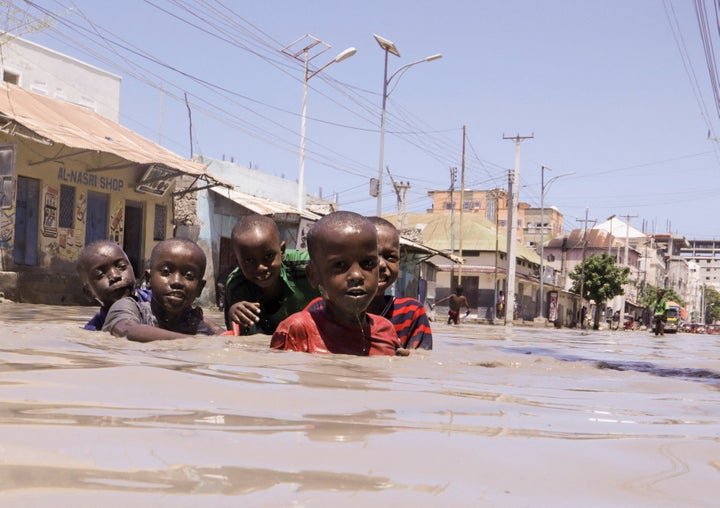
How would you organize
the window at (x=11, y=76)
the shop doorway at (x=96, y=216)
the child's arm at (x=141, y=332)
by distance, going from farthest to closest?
the window at (x=11, y=76), the shop doorway at (x=96, y=216), the child's arm at (x=141, y=332)

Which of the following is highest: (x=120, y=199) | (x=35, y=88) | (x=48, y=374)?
(x=35, y=88)

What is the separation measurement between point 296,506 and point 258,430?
643 mm

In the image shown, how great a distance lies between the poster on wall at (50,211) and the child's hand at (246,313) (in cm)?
1352

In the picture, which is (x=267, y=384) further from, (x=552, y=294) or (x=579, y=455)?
(x=552, y=294)

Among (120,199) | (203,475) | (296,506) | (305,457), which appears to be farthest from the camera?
(120,199)

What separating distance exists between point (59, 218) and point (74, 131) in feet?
7.38

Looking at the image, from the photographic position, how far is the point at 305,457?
160cm

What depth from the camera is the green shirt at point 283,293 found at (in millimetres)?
5070

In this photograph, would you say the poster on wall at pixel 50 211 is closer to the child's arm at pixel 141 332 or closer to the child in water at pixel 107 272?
the child in water at pixel 107 272

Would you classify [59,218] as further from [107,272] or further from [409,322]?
[409,322]

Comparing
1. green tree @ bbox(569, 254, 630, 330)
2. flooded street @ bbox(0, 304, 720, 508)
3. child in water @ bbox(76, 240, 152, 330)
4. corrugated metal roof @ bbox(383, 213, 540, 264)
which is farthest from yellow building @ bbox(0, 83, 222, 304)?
green tree @ bbox(569, 254, 630, 330)

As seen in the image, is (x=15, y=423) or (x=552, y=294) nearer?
(x=15, y=423)

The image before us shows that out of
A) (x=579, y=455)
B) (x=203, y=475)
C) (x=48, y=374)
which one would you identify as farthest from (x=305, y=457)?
(x=48, y=374)

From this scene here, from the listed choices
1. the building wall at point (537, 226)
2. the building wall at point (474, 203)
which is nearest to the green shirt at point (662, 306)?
the building wall at point (474, 203)
